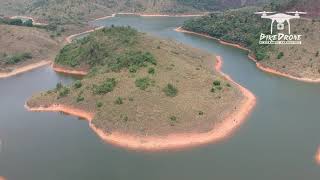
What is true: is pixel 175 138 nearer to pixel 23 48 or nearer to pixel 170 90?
pixel 170 90

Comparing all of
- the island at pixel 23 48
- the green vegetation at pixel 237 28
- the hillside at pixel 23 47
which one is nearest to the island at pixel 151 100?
the green vegetation at pixel 237 28

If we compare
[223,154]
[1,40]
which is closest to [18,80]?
[1,40]

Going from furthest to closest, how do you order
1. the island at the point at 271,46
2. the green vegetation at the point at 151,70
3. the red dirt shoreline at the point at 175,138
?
the island at the point at 271,46 < the green vegetation at the point at 151,70 < the red dirt shoreline at the point at 175,138

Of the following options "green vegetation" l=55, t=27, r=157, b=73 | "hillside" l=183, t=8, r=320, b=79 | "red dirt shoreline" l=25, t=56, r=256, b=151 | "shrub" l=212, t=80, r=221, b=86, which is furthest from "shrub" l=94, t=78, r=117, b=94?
"hillside" l=183, t=8, r=320, b=79

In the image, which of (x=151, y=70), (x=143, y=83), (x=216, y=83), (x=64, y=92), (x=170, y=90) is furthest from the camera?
(x=151, y=70)

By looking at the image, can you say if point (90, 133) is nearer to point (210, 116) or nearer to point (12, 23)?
point (210, 116)

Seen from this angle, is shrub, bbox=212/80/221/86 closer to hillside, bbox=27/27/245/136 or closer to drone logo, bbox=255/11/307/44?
hillside, bbox=27/27/245/136

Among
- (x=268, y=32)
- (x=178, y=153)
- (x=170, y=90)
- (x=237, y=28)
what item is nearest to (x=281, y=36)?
(x=268, y=32)

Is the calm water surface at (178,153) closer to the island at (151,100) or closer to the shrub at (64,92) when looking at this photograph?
the island at (151,100)
